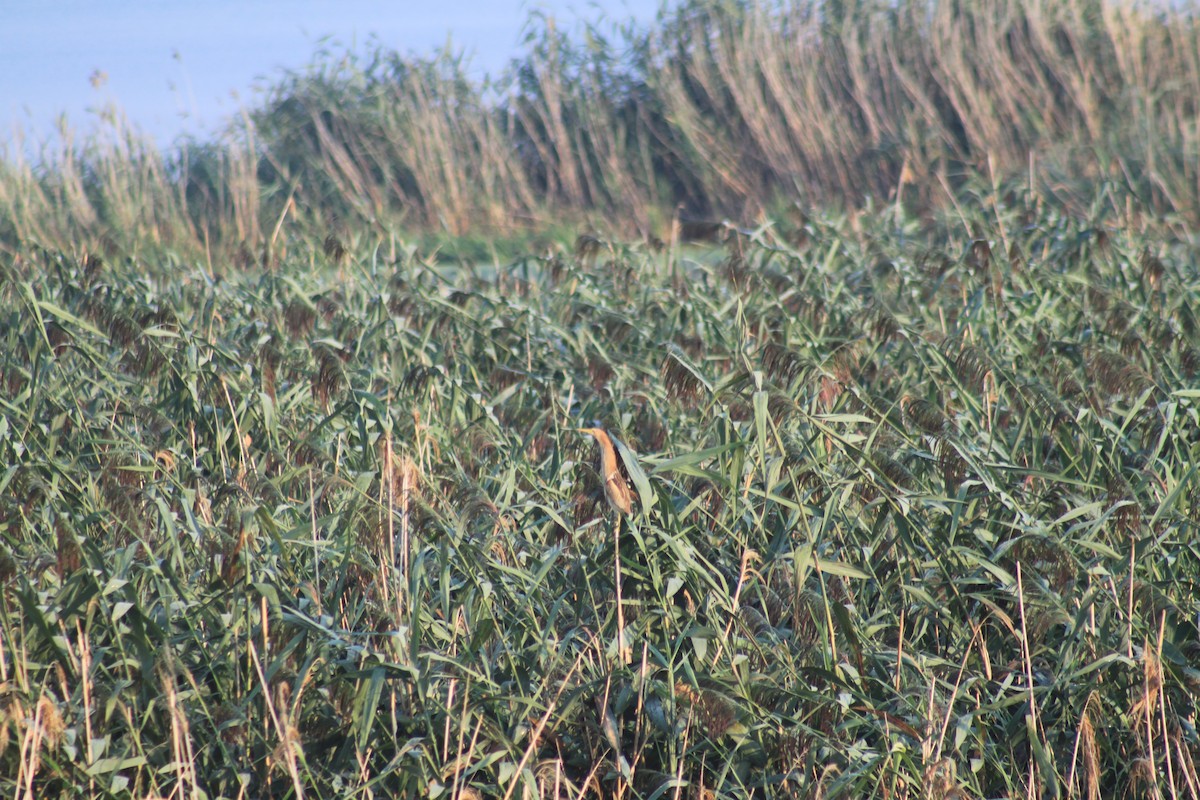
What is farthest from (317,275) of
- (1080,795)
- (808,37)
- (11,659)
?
(808,37)

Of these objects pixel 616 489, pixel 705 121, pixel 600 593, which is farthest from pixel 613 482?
pixel 705 121

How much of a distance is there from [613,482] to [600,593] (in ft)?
1.33

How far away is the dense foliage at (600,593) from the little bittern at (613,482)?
0.21ft

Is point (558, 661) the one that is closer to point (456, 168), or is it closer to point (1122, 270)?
point (1122, 270)

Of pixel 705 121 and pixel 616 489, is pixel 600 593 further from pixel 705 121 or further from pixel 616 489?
pixel 705 121

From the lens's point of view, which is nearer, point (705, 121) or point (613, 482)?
point (613, 482)

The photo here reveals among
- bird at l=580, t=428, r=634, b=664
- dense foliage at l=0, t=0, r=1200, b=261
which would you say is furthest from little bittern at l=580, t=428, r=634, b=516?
dense foliage at l=0, t=0, r=1200, b=261

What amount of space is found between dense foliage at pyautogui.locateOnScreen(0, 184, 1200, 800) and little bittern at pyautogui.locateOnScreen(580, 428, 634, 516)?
64 mm

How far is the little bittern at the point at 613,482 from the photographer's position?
1.76 m

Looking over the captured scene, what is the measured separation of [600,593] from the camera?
2090 mm

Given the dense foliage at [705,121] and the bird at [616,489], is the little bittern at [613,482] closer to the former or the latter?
the bird at [616,489]

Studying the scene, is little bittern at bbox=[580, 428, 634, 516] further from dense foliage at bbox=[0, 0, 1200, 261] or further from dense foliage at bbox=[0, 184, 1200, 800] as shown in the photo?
dense foliage at bbox=[0, 0, 1200, 261]

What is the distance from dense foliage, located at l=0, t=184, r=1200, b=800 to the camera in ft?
5.76

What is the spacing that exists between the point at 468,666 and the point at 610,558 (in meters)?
0.32
